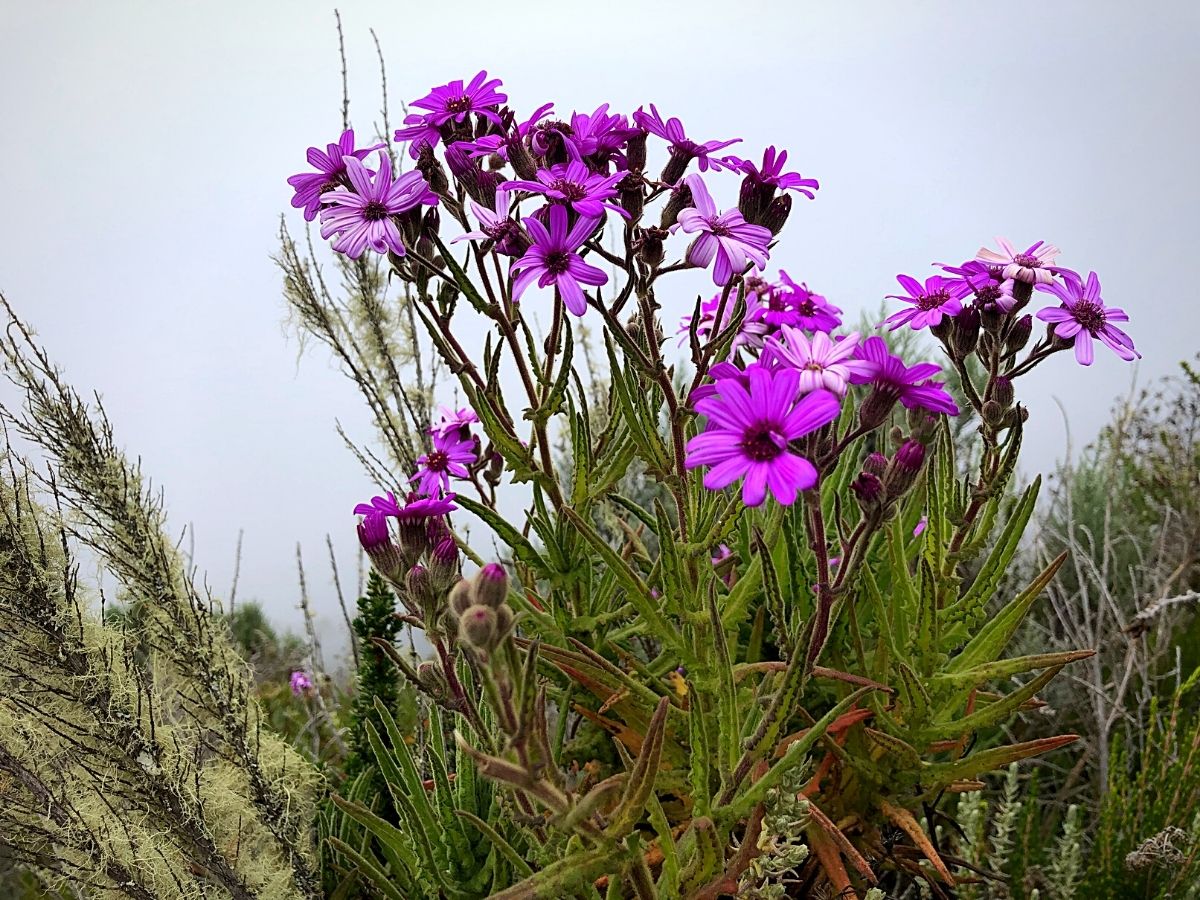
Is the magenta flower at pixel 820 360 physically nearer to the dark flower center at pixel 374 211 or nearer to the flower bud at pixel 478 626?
the flower bud at pixel 478 626

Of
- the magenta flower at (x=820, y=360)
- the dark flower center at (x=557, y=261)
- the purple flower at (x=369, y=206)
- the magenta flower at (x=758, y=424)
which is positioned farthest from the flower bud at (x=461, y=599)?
the purple flower at (x=369, y=206)

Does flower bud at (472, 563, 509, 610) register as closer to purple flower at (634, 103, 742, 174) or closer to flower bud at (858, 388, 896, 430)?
flower bud at (858, 388, 896, 430)

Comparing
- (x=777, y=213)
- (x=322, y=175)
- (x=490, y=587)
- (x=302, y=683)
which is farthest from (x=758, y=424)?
(x=302, y=683)

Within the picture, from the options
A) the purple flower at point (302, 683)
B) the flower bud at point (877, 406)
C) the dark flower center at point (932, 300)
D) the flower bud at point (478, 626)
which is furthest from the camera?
the purple flower at point (302, 683)

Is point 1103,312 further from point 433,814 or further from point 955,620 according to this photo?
point 433,814

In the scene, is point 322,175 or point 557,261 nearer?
point 557,261

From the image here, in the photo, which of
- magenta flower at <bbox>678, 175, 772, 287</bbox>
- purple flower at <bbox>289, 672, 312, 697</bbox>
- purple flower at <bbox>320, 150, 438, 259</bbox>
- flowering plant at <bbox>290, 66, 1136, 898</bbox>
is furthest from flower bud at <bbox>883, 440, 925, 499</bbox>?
purple flower at <bbox>289, 672, 312, 697</bbox>

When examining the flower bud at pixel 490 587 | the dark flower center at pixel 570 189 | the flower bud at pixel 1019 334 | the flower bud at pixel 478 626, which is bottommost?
the flower bud at pixel 478 626

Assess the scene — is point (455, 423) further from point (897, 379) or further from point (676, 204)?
point (897, 379)
